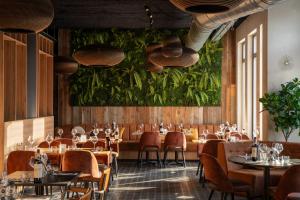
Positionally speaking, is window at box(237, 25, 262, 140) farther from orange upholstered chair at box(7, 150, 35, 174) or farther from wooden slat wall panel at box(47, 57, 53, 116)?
orange upholstered chair at box(7, 150, 35, 174)

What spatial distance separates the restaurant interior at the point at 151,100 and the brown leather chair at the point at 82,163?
0.6 inches

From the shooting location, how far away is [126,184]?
9.98m

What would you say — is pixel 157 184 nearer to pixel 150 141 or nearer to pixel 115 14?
pixel 150 141

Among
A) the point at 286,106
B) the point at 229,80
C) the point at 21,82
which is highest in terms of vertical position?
the point at 229,80

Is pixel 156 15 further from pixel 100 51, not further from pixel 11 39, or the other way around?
pixel 100 51

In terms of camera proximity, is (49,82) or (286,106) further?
(49,82)

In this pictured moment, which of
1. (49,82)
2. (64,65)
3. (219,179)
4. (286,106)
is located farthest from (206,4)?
(49,82)

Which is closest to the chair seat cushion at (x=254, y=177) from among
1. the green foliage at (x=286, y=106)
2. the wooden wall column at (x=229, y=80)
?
the green foliage at (x=286, y=106)

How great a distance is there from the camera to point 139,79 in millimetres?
15195

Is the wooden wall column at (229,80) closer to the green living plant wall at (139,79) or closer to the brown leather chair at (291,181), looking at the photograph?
the green living plant wall at (139,79)

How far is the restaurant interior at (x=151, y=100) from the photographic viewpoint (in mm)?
6535

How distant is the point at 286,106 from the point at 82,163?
4.25 meters

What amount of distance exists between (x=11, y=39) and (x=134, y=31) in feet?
19.0

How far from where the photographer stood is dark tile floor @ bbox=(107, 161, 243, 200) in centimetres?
877
